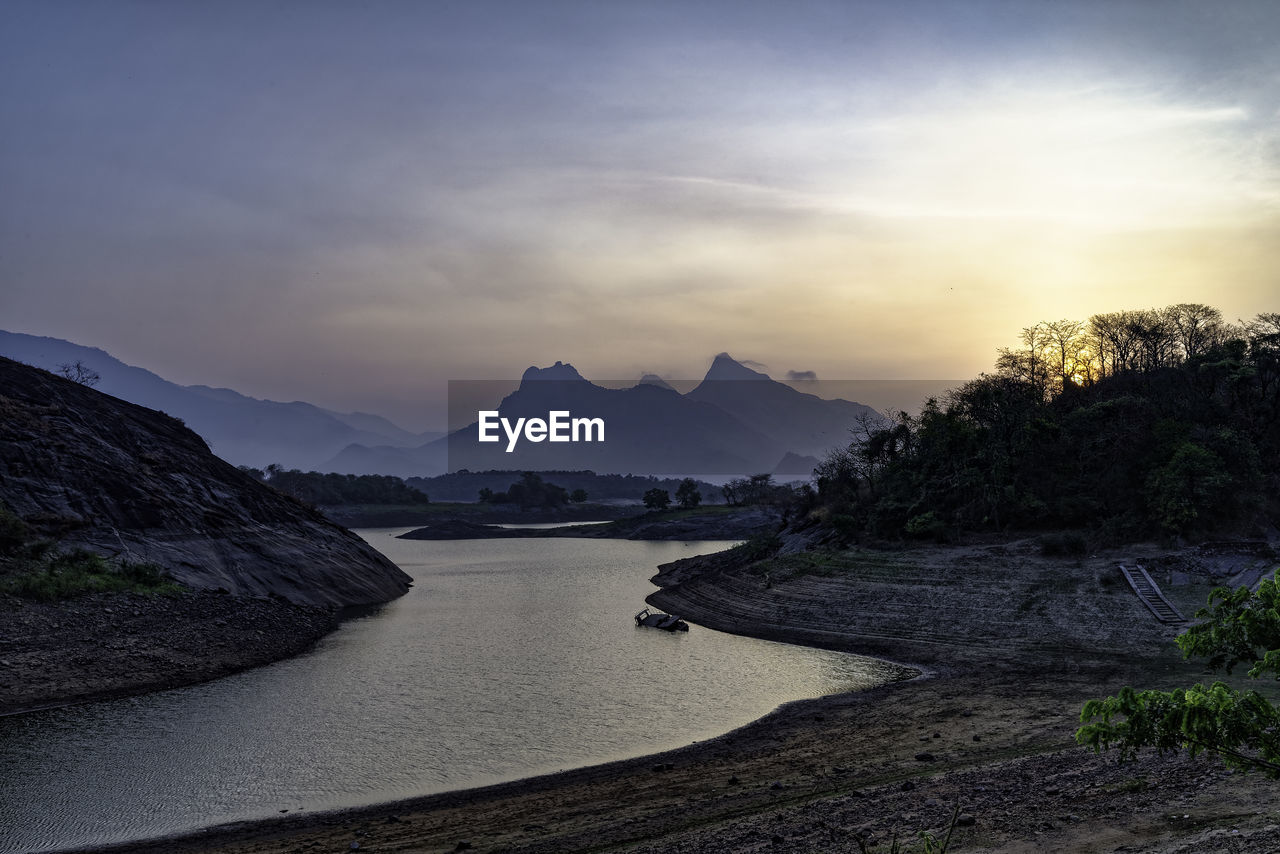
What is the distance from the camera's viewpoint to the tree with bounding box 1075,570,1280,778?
1098 cm

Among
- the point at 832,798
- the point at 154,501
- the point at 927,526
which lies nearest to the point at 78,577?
the point at 154,501

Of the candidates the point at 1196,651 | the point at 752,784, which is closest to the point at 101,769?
the point at 752,784

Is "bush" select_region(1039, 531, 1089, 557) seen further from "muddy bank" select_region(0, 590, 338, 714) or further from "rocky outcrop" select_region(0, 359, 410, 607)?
"rocky outcrop" select_region(0, 359, 410, 607)

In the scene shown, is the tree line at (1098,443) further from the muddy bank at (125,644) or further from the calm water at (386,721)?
the muddy bank at (125,644)

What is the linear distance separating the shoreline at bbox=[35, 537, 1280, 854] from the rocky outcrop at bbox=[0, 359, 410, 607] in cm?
3804

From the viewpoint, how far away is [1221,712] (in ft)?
36.3

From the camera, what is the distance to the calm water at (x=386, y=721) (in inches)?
944

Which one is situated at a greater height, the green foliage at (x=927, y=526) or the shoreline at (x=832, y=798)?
the green foliage at (x=927, y=526)

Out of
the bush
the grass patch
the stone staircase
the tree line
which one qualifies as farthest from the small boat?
the grass patch

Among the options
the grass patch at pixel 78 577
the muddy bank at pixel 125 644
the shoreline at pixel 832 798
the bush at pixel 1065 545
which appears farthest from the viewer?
the bush at pixel 1065 545

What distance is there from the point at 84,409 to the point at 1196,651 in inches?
2871

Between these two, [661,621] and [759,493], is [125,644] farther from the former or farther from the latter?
[759,493]

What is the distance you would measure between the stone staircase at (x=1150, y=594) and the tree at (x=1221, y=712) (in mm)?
33963

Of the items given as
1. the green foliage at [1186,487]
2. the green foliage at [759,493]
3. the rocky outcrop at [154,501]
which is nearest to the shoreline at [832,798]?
the green foliage at [1186,487]
